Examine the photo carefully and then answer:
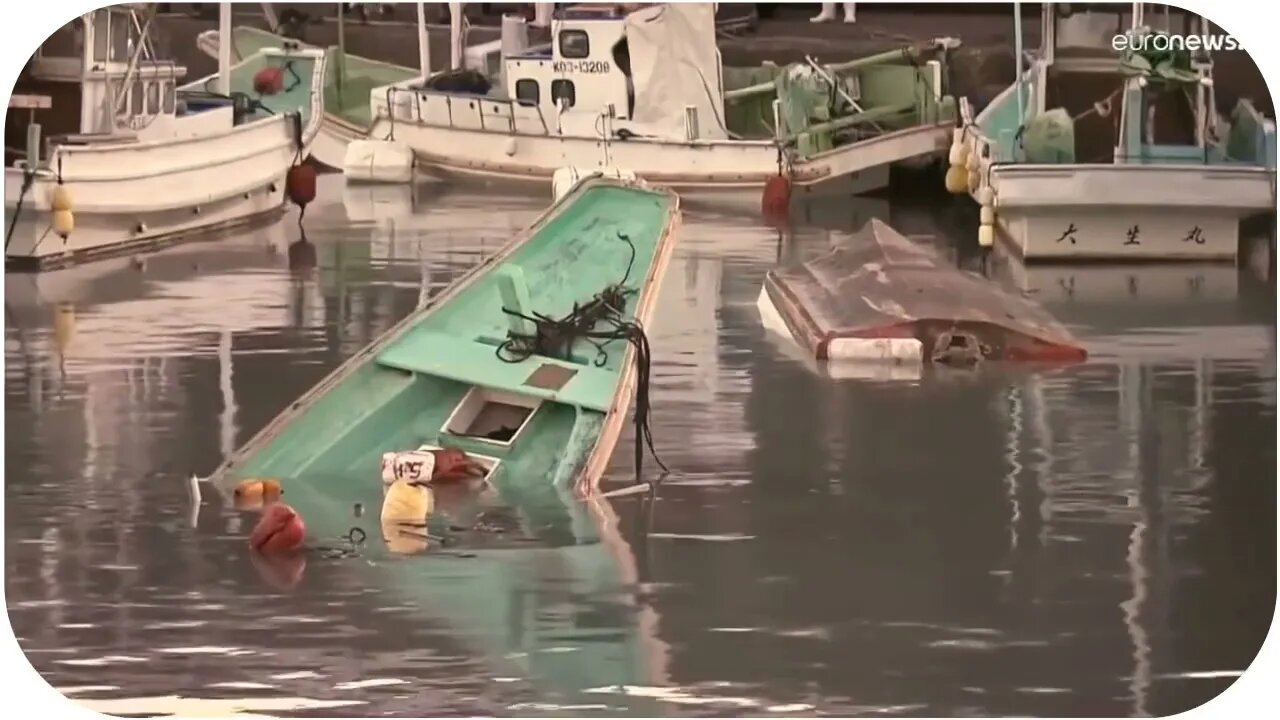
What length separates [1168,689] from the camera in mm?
4891

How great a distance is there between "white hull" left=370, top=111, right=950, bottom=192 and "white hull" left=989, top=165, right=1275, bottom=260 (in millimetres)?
201

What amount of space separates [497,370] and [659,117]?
59cm

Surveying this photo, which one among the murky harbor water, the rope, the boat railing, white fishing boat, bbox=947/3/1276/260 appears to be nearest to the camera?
the murky harbor water

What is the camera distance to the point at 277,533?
204 inches

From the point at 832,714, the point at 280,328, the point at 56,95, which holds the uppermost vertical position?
the point at 56,95

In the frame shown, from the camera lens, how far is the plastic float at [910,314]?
553 cm

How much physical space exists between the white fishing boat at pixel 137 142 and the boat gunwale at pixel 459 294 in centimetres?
35

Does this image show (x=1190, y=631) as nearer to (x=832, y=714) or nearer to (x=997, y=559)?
(x=997, y=559)

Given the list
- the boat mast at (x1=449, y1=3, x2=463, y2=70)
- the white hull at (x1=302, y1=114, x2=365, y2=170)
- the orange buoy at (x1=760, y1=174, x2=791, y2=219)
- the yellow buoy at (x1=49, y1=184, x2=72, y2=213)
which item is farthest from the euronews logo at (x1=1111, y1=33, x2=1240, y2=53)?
the yellow buoy at (x1=49, y1=184, x2=72, y2=213)

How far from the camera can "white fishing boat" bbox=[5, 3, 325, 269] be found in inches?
212

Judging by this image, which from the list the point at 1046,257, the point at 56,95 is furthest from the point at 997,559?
the point at 56,95

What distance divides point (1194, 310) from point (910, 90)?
2.28 ft

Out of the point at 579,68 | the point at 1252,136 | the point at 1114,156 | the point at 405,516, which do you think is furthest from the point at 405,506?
the point at 1252,136

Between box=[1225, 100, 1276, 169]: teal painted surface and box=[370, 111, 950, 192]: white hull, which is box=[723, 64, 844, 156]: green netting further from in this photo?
box=[1225, 100, 1276, 169]: teal painted surface
